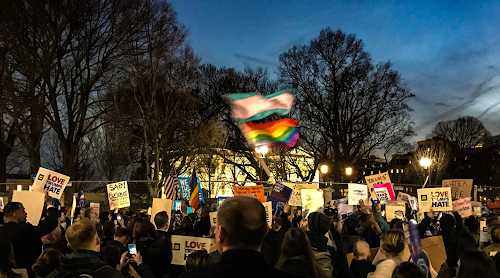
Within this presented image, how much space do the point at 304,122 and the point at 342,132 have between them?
3056 millimetres

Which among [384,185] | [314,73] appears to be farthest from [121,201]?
[314,73]

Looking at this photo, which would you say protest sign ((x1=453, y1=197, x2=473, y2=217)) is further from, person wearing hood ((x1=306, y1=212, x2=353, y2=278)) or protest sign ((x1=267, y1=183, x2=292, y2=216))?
person wearing hood ((x1=306, y1=212, x2=353, y2=278))

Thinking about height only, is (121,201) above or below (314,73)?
below

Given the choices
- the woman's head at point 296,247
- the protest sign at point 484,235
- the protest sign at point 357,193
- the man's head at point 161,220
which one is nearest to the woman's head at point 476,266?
the woman's head at point 296,247

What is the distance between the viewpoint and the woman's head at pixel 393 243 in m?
4.67

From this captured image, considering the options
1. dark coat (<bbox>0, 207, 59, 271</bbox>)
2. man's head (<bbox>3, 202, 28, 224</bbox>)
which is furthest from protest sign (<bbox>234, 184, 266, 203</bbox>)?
man's head (<bbox>3, 202, 28, 224</bbox>)

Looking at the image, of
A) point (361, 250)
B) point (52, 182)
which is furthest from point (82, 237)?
point (52, 182)

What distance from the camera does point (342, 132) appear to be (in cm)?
3553

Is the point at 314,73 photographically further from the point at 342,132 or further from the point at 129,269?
the point at 129,269

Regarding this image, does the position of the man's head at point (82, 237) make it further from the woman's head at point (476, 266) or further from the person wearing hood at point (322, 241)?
the woman's head at point (476, 266)

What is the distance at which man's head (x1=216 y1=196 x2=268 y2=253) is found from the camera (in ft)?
7.42

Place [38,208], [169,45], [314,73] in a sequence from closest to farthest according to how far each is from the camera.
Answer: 1. [38,208]
2. [169,45]
3. [314,73]

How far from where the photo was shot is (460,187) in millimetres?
15109

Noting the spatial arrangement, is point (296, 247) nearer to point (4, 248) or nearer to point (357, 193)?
point (4, 248)
